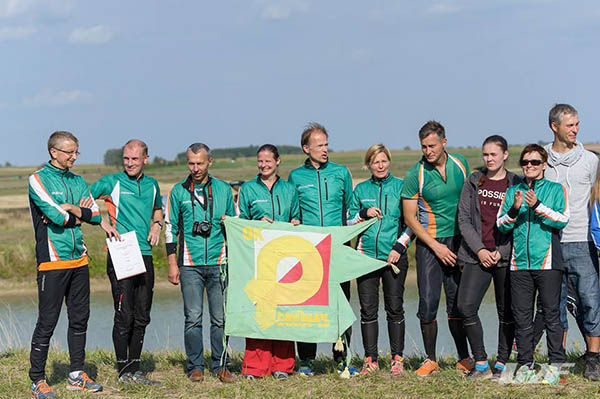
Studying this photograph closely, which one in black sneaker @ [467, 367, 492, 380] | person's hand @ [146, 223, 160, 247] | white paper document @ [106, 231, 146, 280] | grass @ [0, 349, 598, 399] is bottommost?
grass @ [0, 349, 598, 399]

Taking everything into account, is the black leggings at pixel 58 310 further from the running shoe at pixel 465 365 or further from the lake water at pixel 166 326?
the running shoe at pixel 465 365

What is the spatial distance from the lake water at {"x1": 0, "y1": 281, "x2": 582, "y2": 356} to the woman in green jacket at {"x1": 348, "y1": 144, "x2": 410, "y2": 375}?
2.32m

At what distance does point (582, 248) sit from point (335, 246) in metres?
2.56

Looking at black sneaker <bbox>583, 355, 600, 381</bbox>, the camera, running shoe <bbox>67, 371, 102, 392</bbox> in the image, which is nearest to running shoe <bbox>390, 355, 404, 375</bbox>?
black sneaker <bbox>583, 355, 600, 381</bbox>

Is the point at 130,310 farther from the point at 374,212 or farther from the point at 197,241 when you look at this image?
the point at 374,212

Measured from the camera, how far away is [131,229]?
752cm

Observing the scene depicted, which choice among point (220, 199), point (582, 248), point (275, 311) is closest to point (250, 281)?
point (275, 311)

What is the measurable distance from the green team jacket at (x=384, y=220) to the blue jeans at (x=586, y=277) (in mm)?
1660

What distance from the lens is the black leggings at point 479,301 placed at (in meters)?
7.13

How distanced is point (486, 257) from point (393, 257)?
98 centimetres

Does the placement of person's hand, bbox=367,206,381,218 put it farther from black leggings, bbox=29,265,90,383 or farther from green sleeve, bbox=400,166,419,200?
black leggings, bbox=29,265,90,383

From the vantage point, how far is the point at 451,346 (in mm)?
11828

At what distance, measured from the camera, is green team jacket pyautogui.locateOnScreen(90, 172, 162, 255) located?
24.5ft

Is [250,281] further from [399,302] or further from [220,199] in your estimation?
[399,302]
